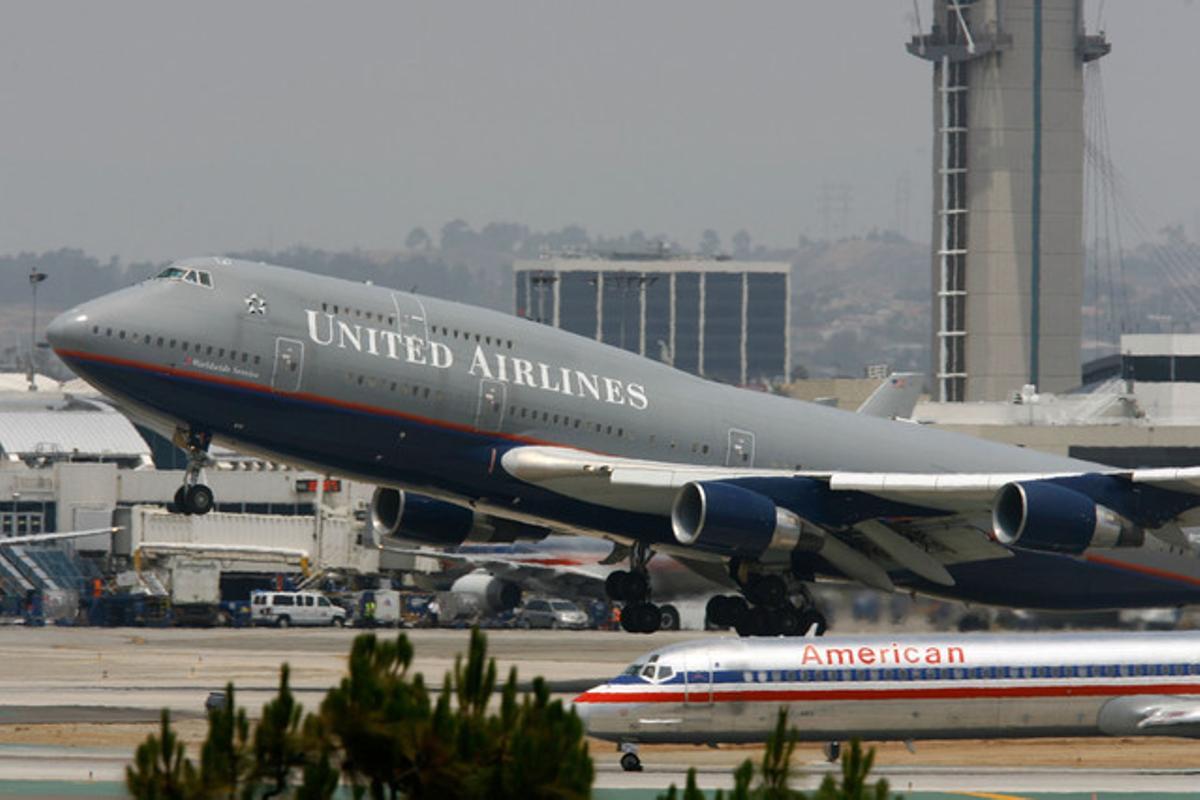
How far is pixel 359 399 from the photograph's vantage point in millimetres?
54812

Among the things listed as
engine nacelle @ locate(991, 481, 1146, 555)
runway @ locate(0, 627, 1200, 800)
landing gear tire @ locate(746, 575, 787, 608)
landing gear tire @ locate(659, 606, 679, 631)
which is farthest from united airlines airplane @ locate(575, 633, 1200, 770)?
landing gear tire @ locate(659, 606, 679, 631)

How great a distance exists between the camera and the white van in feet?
343

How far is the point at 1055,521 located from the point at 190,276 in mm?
20210

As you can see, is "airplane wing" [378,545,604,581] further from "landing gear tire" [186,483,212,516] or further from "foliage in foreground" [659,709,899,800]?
"foliage in foreground" [659,709,899,800]

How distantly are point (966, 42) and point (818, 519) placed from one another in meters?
110

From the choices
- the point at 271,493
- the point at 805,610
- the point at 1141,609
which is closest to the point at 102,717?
the point at 805,610

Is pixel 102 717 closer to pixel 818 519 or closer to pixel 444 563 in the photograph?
pixel 818 519

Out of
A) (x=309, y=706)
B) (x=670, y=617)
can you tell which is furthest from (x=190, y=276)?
(x=670, y=617)

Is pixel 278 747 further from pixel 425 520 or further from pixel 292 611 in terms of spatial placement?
pixel 292 611

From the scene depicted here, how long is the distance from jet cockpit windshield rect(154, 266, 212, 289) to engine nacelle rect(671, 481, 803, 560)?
39.9ft

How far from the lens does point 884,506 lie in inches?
2378

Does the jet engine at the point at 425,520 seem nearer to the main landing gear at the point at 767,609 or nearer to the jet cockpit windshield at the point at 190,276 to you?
the main landing gear at the point at 767,609

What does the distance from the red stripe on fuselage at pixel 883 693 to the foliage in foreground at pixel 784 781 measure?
2645 cm

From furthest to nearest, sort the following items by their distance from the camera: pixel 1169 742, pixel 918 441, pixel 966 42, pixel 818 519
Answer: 1. pixel 966 42
2. pixel 918 441
3. pixel 818 519
4. pixel 1169 742
